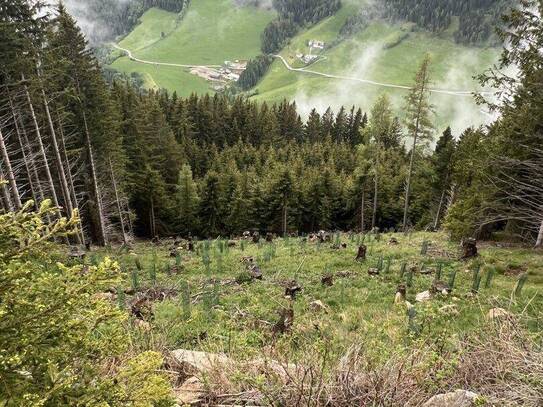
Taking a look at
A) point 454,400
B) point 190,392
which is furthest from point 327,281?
point 454,400

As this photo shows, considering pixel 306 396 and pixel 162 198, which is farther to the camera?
pixel 162 198

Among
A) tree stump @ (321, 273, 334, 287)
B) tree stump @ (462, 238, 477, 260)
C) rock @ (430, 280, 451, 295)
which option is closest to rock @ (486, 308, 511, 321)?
rock @ (430, 280, 451, 295)

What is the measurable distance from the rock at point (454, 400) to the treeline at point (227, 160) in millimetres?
9067

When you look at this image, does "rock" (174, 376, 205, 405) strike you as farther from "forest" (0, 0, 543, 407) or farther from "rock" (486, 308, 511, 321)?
"rock" (486, 308, 511, 321)

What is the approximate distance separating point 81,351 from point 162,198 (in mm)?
44156

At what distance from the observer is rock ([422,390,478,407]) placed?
346 cm

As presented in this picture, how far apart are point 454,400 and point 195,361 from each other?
294 cm

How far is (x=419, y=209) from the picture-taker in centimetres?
5175

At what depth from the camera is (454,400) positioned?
3.54m

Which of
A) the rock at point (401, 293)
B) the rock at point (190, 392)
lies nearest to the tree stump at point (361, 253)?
the rock at point (401, 293)

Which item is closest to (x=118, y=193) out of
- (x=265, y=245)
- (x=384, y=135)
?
(x=265, y=245)

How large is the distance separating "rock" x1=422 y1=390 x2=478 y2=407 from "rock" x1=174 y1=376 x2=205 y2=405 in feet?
7.13

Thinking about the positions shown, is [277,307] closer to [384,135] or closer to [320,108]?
[384,135]

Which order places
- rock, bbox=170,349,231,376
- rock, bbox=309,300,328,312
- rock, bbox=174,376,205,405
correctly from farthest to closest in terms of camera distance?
1. rock, bbox=309,300,328,312
2. rock, bbox=170,349,231,376
3. rock, bbox=174,376,205,405
